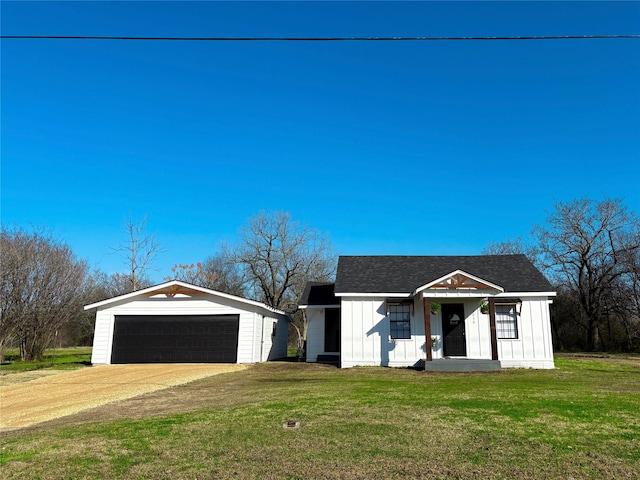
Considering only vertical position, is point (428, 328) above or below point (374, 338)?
above

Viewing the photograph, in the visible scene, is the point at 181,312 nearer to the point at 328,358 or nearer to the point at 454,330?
the point at 328,358

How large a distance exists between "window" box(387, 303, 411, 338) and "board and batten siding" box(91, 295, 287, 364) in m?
6.26

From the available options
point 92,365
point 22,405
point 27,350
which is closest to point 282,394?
point 22,405

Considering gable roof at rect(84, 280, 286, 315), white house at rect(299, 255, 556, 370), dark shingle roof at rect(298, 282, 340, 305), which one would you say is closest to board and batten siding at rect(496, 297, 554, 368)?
white house at rect(299, 255, 556, 370)

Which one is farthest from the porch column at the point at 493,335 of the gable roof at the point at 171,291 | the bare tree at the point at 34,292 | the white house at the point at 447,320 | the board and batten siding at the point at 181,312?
A: the bare tree at the point at 34,292

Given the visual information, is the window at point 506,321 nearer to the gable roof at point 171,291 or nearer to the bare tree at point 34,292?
the gable roof at point 171,291

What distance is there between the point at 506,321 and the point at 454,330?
6.70 ft

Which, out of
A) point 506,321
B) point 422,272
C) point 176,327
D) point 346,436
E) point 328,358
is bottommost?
point 346,436

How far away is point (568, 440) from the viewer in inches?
228

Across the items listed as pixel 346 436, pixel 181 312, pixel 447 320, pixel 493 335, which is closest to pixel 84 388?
pixel 181 312

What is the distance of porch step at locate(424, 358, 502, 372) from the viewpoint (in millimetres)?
15586

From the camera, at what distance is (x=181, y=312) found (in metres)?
20.0

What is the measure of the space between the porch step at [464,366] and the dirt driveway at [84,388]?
744cm

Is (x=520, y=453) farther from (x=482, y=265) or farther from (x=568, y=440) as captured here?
(x=482, y=265)
